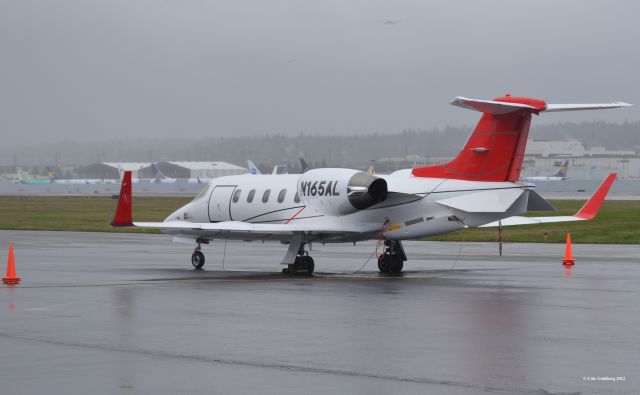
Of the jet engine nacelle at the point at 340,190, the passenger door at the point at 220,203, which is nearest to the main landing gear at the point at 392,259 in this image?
the jet engine nacelle at the point at 340,190

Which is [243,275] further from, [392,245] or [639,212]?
[639,212]

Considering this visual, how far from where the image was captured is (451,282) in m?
25.1

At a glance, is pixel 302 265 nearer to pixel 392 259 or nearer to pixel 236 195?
pixel 392 259

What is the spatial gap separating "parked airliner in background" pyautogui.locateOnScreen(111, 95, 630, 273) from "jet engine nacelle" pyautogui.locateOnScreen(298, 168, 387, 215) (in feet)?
0.08

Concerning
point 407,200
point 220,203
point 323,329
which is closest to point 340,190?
point 407,200

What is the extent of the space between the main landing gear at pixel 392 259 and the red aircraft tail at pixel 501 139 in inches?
112

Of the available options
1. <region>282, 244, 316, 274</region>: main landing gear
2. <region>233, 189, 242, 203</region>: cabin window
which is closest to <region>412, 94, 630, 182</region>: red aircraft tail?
<region>282, 244, 316, 274</region>: main landing gear

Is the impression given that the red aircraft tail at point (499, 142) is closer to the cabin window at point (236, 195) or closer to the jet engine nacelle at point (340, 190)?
the jet engine nacelle at point (340, 190)

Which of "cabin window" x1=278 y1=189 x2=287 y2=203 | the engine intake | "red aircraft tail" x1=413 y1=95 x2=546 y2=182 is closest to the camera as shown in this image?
"red aircraft tail" x1=413 y1=95 x2=546 y2=182

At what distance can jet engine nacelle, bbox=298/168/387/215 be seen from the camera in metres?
27.1

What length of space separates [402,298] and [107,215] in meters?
48.4

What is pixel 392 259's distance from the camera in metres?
28.3

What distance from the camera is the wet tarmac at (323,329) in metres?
11.9

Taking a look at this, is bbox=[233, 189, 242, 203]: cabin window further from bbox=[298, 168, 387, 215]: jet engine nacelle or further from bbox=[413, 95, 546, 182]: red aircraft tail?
bbox=[413, 95, 546, 182]: red aircraft tail
